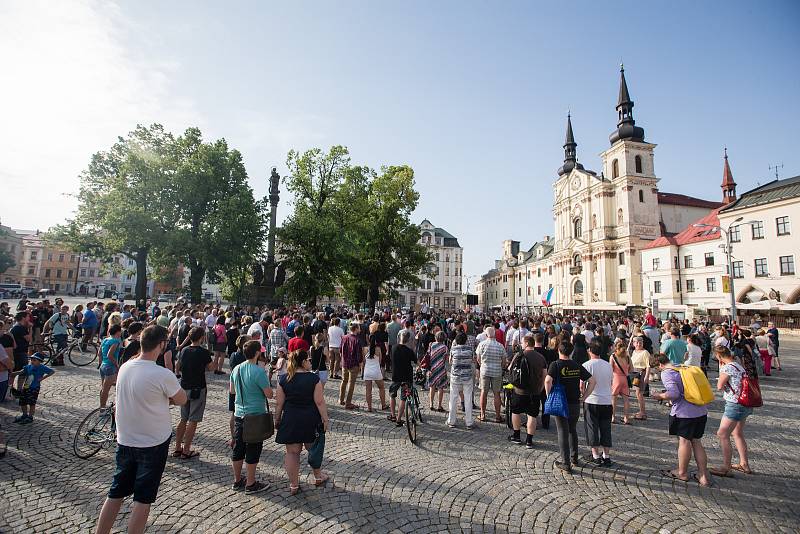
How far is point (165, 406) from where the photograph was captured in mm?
3805

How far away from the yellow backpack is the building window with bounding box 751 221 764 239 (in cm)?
4375

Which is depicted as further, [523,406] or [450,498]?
[523,406]

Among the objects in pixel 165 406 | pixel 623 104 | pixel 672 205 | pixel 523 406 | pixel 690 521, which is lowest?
pixel 690 521

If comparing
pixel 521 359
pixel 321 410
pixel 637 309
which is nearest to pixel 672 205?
pixel 637 309

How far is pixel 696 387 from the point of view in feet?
17.3

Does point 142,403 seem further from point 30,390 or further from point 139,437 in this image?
point 30,390

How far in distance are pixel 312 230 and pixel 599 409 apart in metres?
25.4

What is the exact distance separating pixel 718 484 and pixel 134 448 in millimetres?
7401

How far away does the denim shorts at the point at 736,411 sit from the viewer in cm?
555

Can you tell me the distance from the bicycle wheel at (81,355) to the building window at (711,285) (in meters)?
53.8

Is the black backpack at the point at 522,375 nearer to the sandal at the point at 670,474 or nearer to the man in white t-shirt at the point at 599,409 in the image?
the man in white t-shirt at the point at 599,409

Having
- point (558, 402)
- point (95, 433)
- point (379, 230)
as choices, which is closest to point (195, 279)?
point (379, 230)

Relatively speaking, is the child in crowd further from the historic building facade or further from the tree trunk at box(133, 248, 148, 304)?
the historic building facade

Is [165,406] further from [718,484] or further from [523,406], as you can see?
[718,484]
